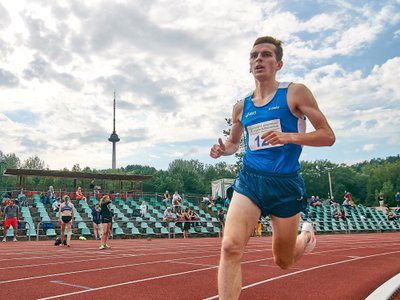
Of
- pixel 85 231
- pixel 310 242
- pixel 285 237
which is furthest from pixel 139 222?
pixel 285 237

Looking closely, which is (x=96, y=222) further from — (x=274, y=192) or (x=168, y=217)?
(x=274, y=192)

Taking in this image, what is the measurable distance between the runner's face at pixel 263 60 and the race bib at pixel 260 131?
1.39 feet

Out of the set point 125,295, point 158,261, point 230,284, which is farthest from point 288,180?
point 158,261

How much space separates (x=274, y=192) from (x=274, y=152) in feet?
1.10

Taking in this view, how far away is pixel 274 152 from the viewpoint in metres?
3.14

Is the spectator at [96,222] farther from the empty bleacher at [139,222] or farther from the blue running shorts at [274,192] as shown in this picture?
the blue running shorts at [274,192]

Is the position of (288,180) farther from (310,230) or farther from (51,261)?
(51,261)

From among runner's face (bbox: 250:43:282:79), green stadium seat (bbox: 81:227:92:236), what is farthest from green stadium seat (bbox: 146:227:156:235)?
runner's face (bbox: 250:43:282:79)

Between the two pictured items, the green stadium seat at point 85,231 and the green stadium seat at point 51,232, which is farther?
the green stadium seat at point 85,231

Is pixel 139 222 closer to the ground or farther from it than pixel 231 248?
farther from it

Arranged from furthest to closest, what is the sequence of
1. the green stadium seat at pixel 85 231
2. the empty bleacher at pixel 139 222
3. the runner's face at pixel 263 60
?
the green stadium seat at pixel 85 231, the empty bleacher at pixel 139 222, the runner's face at pixel 263 60

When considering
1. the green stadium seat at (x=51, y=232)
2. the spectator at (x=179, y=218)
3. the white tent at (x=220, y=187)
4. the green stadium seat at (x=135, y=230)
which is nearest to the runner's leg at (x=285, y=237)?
the green stadium seat at (x=51, y=232)

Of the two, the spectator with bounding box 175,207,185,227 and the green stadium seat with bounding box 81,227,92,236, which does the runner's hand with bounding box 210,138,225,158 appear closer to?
the green stadium seat with bounding box 81,227,92,236

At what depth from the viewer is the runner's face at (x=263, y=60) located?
10.8 feet
